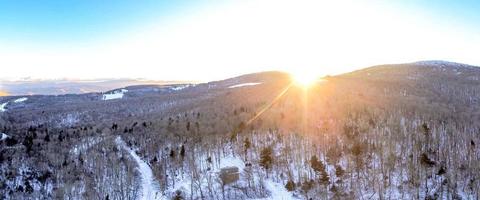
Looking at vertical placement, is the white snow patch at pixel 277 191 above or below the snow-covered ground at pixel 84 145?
below

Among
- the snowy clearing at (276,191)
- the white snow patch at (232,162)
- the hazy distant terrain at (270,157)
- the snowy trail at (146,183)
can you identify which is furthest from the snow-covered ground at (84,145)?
the snowy clearing at (276,191)

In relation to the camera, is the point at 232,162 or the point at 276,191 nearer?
the point at 276,191

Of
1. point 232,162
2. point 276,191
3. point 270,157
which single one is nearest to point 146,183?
point 232,162

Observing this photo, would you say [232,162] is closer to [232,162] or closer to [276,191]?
[232,162]

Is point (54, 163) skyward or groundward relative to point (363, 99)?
groundward

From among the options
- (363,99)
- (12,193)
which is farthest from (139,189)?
(363,99)

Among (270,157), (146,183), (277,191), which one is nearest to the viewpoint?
(277,191)

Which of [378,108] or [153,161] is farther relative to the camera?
[378,108]

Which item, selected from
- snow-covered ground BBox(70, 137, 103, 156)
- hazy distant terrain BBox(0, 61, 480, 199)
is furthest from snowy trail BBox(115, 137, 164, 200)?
snow-covered ground BBox(70, 137, 103, 156)

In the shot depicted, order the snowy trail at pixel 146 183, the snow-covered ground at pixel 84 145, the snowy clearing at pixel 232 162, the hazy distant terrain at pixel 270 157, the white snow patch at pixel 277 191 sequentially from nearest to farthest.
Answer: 1. the white snow patch at pixel 277 191
2. the hazy distant terrain at pixel 270 157
3. the snowy trail at pixel 146 183
4. the snowy clearing at pixel 232 162
5. the snow-covered ground at pixel 84 145

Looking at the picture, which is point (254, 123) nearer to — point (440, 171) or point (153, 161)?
point (153, 161)

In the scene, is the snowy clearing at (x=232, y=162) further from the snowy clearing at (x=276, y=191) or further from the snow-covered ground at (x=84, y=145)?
the snow-covered ground at (x=84, y=145)
